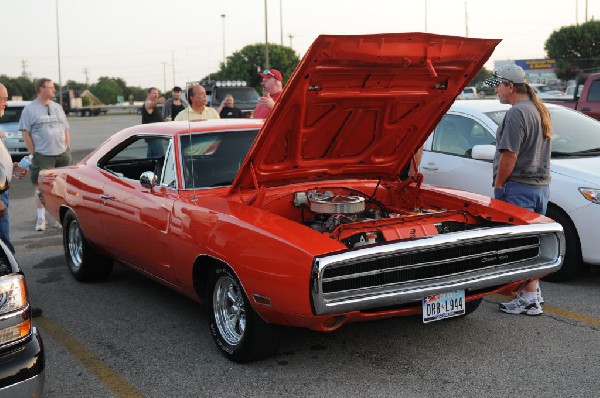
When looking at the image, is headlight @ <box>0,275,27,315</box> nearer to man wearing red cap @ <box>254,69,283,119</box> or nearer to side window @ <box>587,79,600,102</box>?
man wearing red cap @ <box>254,69,283,119</box>

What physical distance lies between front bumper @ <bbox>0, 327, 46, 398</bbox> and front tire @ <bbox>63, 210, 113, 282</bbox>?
3.12 m

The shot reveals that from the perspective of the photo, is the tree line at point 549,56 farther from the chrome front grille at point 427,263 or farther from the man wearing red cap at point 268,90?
the chrome front grille at point 427,263

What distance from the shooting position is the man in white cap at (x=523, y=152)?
504cm

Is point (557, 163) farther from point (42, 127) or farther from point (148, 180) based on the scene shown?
point (42, 127)

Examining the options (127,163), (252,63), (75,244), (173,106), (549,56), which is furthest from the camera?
(549,56)

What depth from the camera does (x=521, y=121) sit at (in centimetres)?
502

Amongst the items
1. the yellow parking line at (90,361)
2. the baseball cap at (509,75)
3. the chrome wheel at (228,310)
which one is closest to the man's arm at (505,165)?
the baseball cap at (509,75)

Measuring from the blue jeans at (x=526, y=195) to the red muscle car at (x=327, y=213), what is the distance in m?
0.35

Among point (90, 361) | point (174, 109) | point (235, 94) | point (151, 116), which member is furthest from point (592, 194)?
point (235, 94)

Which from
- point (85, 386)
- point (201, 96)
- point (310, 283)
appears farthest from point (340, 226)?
point (201, 96)

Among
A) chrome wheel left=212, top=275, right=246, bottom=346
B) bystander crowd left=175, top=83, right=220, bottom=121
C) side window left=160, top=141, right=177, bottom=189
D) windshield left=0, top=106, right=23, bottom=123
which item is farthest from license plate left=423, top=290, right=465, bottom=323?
windshield left=0, top=106, right=23, bottom=123

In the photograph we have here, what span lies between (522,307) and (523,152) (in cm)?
114

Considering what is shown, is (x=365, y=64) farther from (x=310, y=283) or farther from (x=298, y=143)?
(x=310, y=283)

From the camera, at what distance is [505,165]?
5109mm
